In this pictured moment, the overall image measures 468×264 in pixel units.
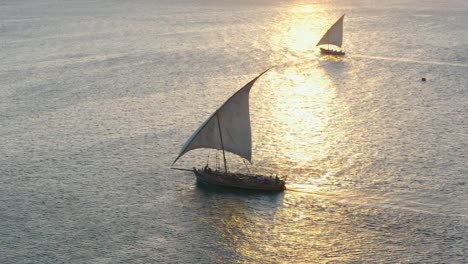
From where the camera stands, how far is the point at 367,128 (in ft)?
350

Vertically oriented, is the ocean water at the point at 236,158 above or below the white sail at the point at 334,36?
below

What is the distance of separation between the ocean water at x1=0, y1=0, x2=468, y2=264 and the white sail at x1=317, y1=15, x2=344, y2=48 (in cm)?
699

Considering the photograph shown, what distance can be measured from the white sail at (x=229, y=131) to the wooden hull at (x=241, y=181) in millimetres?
4092

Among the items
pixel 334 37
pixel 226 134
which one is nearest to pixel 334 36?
pixel 334 37

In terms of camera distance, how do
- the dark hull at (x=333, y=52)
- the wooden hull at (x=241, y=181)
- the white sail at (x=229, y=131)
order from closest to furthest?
the wooden hull at (x=241, y=181), the white sail at (x=229, y=131), the dark hull at (x=333, y=52)

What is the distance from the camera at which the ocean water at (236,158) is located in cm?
7225

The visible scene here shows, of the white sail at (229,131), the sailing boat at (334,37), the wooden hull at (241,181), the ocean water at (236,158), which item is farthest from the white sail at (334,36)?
the wooden hull at (241,181)

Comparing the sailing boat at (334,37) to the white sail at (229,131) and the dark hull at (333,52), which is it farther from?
the white sail at (229,131)

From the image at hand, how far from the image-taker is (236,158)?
9381 centimetres

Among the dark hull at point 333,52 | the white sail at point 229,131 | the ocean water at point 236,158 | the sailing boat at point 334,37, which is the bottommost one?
the ocean water at point 236,158

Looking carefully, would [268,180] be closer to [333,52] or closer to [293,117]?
[293,117]

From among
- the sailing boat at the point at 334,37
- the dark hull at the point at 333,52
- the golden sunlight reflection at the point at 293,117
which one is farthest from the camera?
the sailing boat at the point at 334,37

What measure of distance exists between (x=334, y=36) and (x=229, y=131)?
8776 cm

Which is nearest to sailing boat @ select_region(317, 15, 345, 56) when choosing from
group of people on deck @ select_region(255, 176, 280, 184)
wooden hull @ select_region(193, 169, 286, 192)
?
wooden hull @ select_region(193, 169, 286, 192)
